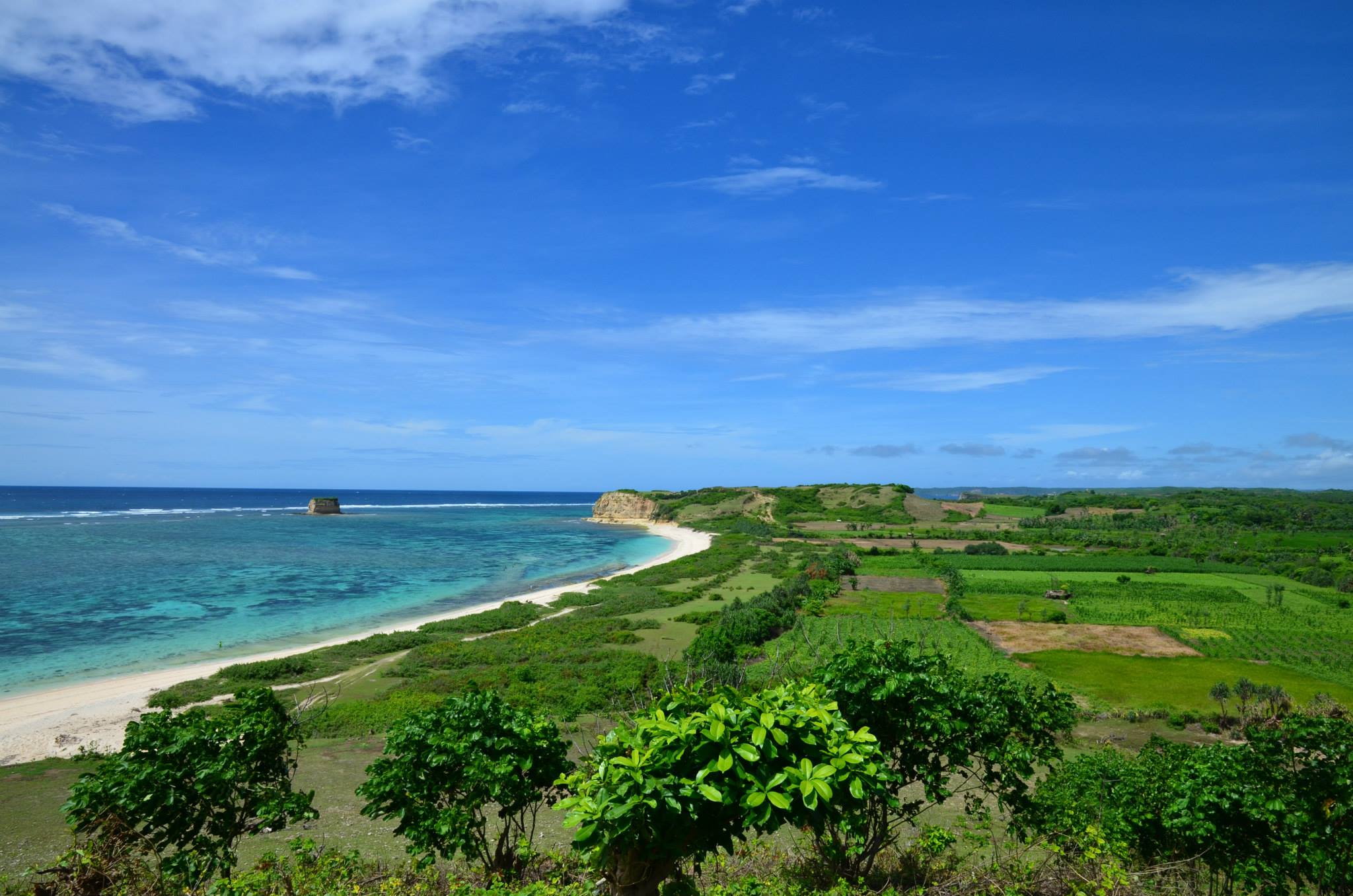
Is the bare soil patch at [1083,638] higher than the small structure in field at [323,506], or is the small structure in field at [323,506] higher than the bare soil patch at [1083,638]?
the small structure in field at [323,506]

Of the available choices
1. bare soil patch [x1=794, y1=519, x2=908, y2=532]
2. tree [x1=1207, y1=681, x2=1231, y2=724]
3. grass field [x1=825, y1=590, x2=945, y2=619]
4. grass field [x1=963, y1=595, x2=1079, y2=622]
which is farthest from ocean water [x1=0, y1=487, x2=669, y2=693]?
tree [x1=1207, y1=681, x2=1231, y2=724]

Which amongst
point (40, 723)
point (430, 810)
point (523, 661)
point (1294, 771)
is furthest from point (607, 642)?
point (1294, 771)

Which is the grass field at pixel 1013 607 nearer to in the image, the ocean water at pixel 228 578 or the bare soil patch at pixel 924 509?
the ocean water at pixel 228 578

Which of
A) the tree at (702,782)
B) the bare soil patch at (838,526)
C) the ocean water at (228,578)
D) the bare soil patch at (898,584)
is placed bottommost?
the bare soil patch at (898,584)

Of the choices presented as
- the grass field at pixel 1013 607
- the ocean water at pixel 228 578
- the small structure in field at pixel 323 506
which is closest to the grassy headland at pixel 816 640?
the grass field at pixel 1013 607

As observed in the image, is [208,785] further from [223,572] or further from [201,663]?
[223,572]

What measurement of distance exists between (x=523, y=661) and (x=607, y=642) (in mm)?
5408

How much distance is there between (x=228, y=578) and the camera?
5109 cm

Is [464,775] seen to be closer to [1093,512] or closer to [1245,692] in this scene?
[1245,692]

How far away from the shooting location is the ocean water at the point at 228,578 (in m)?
30.9

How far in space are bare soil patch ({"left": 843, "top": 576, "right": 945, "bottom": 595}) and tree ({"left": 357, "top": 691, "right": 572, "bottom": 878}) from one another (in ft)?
156

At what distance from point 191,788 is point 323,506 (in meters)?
144

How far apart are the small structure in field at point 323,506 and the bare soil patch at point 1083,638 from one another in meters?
129

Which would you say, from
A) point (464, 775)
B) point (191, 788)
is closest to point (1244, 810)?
point (464, 775)
